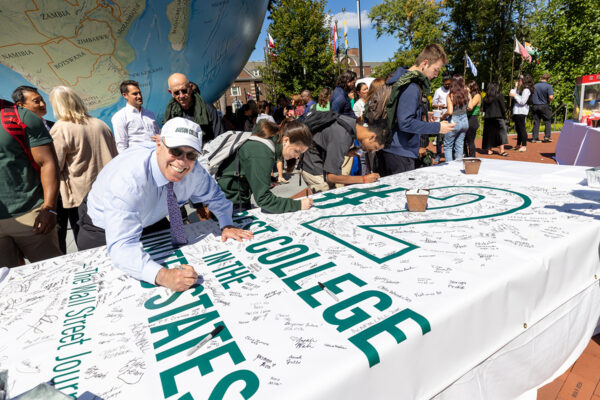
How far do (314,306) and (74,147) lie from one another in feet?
9.08

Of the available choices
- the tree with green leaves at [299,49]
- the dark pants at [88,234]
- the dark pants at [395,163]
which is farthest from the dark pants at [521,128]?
the tree with green leaves at [299,49]

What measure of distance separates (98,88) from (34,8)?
748 mm

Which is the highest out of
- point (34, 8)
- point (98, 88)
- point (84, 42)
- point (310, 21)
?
point (310, 21)

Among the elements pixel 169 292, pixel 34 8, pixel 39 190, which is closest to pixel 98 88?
pixel 34 8

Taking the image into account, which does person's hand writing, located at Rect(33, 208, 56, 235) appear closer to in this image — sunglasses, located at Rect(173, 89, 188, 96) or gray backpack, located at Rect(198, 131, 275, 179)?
gray backpack, located at Rect(198, 131, 275, 179)

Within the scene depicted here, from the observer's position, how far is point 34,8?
7.52 ft

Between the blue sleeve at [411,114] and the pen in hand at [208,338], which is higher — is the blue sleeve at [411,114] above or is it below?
above

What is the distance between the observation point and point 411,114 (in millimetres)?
2668

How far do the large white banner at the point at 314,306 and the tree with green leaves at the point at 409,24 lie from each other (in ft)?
100

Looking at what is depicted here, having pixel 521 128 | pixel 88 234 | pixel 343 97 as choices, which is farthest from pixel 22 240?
pixel 521 128

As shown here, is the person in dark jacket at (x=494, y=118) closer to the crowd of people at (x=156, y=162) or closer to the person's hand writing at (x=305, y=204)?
the crowd of people at (x=156, y=162)

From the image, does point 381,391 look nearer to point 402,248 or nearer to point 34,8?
point 402,248

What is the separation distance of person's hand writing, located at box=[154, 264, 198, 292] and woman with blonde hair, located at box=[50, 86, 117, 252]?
2021 mm

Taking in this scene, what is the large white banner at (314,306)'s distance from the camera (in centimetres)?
85
